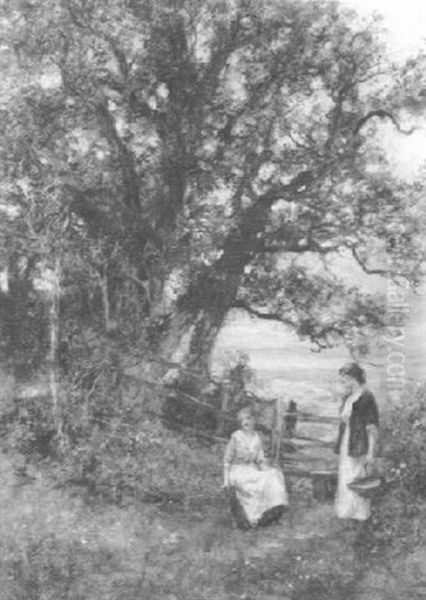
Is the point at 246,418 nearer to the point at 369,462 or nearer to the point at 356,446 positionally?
the point at 356,446

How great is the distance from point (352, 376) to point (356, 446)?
1.76ft

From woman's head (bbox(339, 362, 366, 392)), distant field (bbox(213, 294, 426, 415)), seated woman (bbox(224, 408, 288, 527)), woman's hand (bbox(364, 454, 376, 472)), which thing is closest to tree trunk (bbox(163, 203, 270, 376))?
distant field (bbox(213, 294, 426, 415))

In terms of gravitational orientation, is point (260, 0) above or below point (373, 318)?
above

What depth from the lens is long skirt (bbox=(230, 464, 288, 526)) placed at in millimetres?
7090

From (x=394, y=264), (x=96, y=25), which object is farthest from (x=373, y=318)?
(x=96, y=25)

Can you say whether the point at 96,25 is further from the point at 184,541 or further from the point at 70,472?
the point at 184,541

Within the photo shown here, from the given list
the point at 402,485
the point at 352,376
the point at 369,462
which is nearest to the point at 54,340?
the point at 352,376

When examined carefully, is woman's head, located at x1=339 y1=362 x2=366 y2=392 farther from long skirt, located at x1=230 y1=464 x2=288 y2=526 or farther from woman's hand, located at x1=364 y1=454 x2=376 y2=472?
long skirt, located at x1=230 y1=464 x2=288 y2=526

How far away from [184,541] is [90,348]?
171 centimetres

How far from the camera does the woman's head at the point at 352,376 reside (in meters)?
7.18

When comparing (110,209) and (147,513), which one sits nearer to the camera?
(147,513)

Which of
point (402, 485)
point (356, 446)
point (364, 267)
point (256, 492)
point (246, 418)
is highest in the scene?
point (364, 267)

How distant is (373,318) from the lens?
7461 mm

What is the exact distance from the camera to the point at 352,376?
7.18 meters
